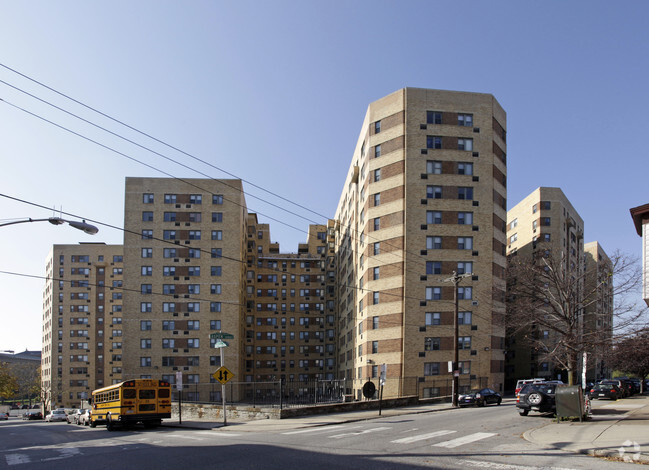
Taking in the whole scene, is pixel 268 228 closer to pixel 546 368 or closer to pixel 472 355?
pixel 546 368

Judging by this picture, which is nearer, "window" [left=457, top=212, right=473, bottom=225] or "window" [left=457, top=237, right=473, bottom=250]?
"window" [left=457, top=237, right=473, bottom=250]

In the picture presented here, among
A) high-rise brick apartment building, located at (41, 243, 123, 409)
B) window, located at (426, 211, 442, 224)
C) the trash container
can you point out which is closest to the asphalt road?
the trash container

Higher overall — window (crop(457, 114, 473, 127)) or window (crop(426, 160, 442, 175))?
window (crop(457, 114, 473, 127))

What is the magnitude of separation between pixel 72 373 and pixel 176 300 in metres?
50.7

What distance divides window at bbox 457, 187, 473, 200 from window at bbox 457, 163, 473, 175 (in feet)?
5.42

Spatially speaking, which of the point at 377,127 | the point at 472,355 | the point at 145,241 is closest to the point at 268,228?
the point at 145,241

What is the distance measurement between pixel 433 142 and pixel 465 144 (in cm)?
337

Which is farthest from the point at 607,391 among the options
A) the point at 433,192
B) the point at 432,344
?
the point at 433,192

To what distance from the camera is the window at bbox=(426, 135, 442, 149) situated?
56.9 metres

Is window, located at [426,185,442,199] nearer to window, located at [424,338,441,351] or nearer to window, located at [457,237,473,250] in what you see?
window, located at [457,237,473,250]

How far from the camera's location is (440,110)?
57.5 m

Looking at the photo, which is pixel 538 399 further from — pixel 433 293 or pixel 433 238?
pixel 433 238

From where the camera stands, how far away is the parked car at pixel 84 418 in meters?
45.3

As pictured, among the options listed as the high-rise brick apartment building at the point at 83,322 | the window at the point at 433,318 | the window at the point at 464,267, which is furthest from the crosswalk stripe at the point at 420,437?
the high-rise brick apartment building at the point at 83,322
